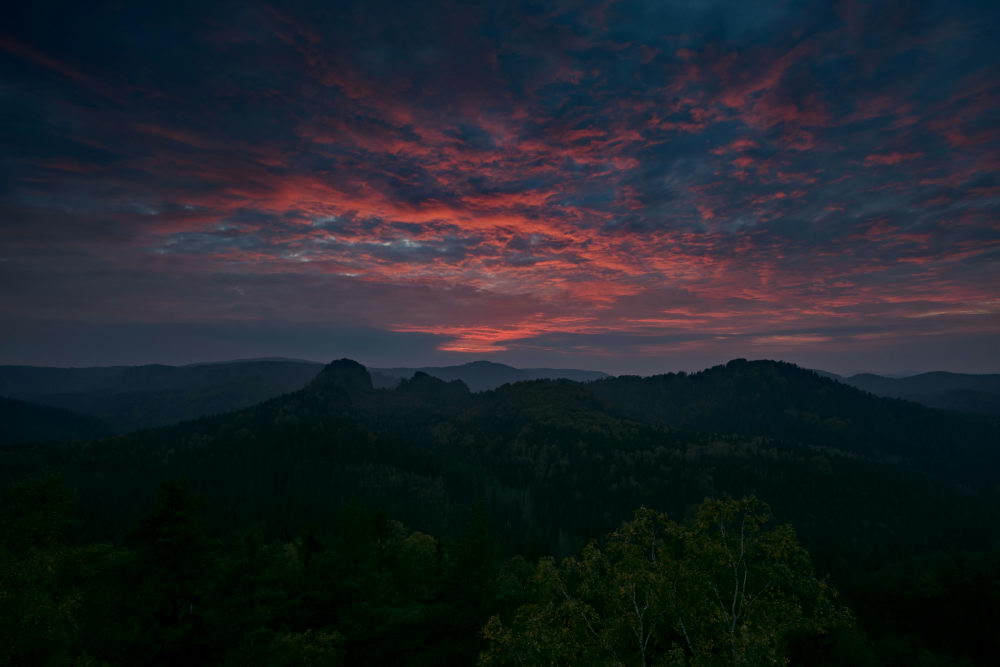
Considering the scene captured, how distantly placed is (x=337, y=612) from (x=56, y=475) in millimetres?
29747

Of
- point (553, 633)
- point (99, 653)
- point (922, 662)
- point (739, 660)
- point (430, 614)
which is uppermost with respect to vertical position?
point (739, 660)

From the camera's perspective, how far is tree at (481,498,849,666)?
20016 mm

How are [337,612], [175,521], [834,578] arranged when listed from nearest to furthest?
[175,521] < [337,612] < [834,578]

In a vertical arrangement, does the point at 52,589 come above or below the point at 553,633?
below

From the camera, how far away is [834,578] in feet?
497

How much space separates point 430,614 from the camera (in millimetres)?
42438

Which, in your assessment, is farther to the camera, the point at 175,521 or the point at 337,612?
the point at 337,612

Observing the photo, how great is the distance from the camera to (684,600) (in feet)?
72.1

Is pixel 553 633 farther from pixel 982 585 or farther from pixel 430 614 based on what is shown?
pixel 982 585

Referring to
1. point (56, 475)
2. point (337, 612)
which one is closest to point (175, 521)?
point (337, 612)

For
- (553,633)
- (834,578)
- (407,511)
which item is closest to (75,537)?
(407,511)

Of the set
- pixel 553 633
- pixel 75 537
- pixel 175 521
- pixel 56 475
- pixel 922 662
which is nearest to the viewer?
pixel 553 633

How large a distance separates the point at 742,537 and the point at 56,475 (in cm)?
5764

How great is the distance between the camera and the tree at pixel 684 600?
20.0 metres
